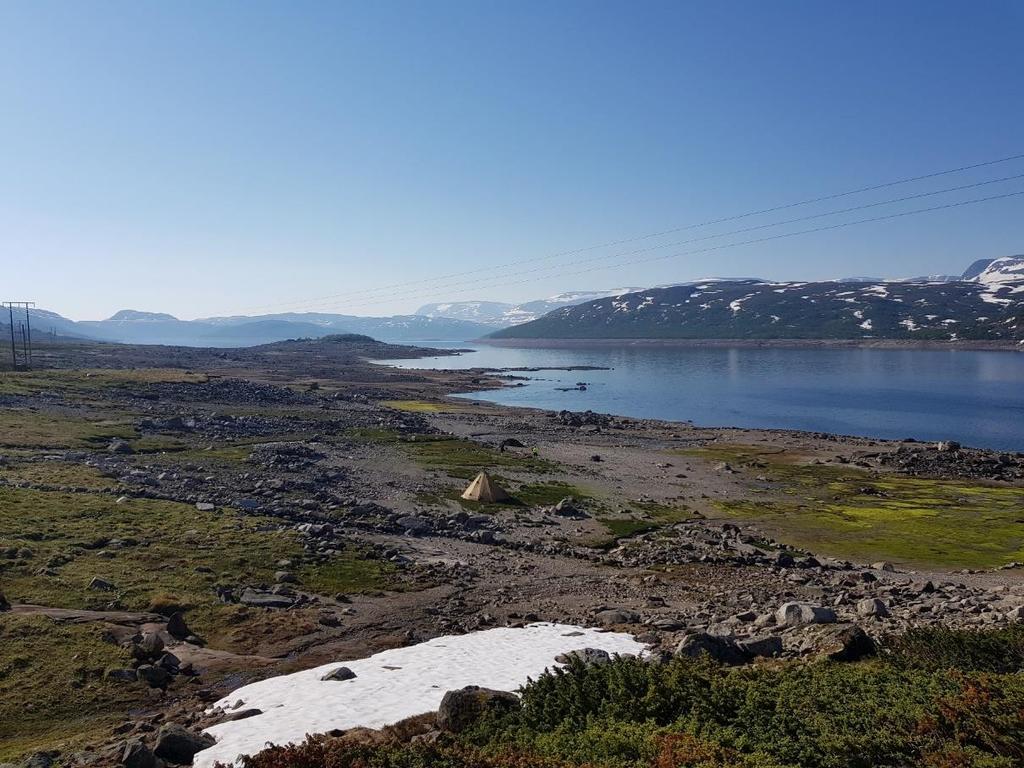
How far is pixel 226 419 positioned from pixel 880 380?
13141 cm

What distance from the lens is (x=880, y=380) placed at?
14575cm

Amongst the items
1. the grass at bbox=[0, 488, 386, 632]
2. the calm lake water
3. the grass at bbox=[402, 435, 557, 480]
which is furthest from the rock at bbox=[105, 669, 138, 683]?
the calm lake water

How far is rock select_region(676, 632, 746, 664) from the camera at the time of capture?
56.0 ft

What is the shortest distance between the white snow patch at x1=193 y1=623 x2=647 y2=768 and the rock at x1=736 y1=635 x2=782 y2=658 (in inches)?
122

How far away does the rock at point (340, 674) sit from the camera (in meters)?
17.3

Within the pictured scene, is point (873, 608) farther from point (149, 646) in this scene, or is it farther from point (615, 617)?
point (149, 646)

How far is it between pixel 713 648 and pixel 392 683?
7970 mm

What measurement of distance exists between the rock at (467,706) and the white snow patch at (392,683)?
1854mm

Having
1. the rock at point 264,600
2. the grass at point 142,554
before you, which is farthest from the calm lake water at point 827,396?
the rock at point 264,600

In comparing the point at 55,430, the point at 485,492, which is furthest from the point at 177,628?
the point at 55,430

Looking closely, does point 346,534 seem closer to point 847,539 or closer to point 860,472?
point 847,539

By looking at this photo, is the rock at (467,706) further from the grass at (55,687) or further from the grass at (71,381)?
the grass at (71,381)

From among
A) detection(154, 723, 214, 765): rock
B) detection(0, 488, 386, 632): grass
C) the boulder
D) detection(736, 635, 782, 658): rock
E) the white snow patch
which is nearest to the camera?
detection(154, 723, 214, 765): rock

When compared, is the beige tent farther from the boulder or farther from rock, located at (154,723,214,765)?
rock, located at (154,723,214,765)
